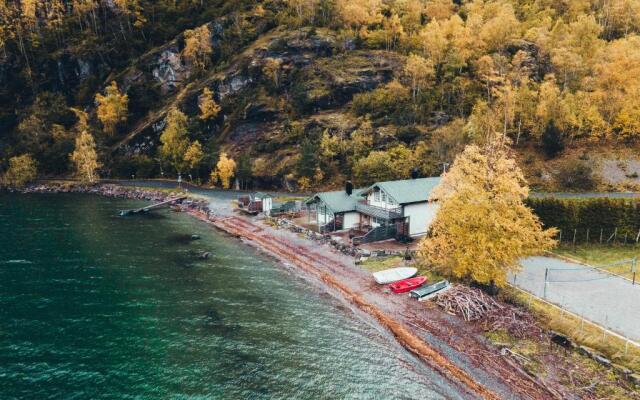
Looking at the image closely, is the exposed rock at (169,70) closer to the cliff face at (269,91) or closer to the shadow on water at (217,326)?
the cliff face at (269,91)

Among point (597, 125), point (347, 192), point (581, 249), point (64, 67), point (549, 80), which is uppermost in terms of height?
point (64, 67)

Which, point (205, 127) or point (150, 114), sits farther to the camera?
point (150, 114)

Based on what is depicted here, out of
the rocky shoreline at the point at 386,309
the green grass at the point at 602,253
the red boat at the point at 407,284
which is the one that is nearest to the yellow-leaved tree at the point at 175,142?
the rocky shoreline at the point at 386,309

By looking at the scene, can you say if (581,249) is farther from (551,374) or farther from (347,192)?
(347,192)

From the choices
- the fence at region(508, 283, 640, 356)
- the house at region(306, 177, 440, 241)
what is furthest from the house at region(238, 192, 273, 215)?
the fence at region(508, 283, 640, 356)

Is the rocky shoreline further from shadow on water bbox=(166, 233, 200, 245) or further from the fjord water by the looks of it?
shadow on water bbox=(166, 233, 200, 245)

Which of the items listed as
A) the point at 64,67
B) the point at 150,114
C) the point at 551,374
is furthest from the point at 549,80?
the point at 64,67

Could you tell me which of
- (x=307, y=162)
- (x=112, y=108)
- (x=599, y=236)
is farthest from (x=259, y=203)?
(x=112, y=108)
